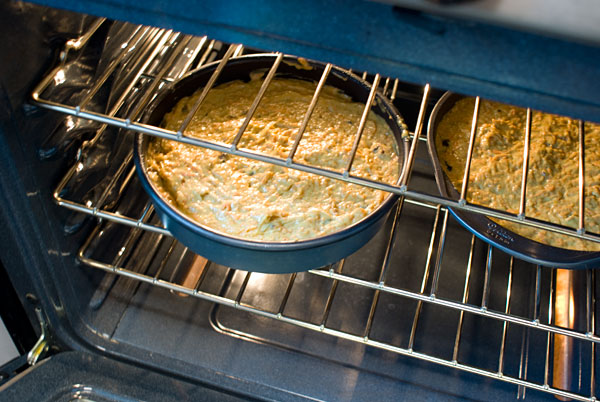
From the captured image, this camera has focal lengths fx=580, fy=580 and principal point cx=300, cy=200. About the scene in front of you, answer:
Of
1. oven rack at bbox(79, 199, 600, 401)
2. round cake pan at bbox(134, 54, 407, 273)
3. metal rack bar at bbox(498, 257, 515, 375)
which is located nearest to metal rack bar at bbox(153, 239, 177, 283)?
oven rack at bbox(79, 199, 600, 401)

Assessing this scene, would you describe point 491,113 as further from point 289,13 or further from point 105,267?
point 105,267

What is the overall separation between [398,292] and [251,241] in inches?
13.3

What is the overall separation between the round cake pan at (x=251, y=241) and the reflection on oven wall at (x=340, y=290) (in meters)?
0.07

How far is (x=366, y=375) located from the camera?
1.25 metres

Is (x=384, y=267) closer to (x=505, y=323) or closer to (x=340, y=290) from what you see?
(x=340, y=290)

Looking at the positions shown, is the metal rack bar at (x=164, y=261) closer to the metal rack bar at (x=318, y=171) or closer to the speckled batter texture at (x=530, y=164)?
the metal rack bar at (x=318, y=171)

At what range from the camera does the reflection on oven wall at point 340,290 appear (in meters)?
1.18

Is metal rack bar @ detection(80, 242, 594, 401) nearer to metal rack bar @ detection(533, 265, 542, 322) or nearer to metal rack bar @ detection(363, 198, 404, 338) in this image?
metal rack bar @ detection(363, 198, 404, 338)

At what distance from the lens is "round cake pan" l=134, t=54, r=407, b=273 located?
3.13 ft

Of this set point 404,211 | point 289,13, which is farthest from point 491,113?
point 289,13

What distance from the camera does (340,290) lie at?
1359mm

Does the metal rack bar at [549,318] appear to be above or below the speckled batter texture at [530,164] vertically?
below

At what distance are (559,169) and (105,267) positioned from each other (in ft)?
3.21

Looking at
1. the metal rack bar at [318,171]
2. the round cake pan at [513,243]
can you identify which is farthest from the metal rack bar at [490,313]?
the metal rack bar at [318,171]
